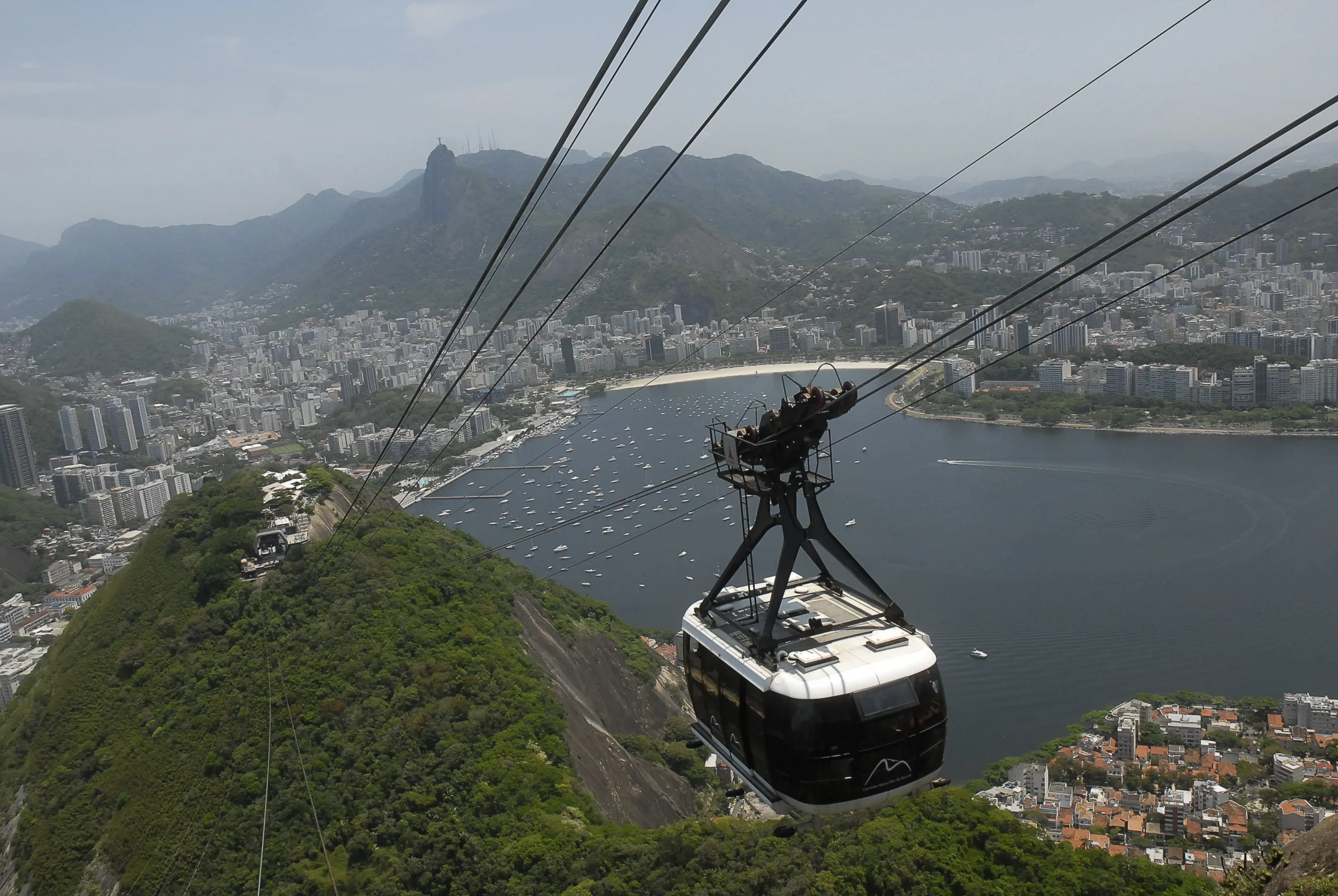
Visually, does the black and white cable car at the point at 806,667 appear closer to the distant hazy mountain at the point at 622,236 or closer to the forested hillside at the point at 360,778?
the forested hillside at the point at 360,778

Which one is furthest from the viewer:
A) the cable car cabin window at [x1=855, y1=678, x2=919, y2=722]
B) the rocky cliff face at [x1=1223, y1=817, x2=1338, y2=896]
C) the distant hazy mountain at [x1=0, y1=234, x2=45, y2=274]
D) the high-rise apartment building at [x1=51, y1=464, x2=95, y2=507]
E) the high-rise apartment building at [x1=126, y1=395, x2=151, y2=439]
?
the distant hazy mountain at [x1=0, y1=234, x2=45, y2=274]

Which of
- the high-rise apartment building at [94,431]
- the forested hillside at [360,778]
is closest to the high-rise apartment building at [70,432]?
the high-rise apartment building at [94,431]

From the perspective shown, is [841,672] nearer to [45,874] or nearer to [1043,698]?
[45,874]

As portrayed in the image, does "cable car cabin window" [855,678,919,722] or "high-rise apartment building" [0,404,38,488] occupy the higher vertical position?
"cable car cabin window" [855,678,919,722]

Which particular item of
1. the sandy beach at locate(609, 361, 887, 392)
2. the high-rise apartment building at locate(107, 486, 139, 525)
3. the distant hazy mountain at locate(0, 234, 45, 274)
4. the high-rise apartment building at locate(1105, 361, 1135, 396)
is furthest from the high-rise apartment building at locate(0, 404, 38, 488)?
the distant hazy mountain at locate(0, 234, 45, 274)

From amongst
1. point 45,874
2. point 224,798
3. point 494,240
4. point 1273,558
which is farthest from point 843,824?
point 494,240

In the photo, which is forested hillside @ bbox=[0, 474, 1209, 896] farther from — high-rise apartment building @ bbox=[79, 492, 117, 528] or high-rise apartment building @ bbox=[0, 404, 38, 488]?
high-rise apartment building @ bbox=[0, 404, 38, 488]

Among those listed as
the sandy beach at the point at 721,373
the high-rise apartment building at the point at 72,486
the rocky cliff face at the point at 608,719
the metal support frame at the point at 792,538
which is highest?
the metal support frame at the point at 792,538

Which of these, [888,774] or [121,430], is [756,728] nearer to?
[888,774]

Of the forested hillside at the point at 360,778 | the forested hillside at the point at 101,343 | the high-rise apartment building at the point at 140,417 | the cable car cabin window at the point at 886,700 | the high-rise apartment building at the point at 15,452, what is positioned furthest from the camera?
the forested hillside at the point at 101,343
